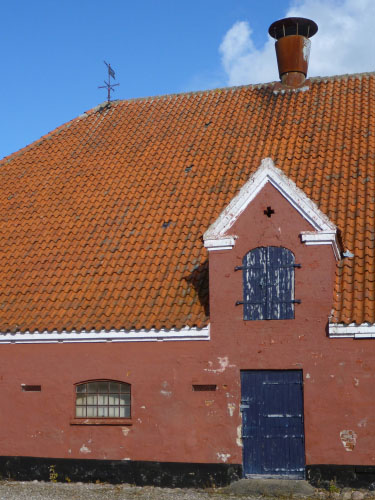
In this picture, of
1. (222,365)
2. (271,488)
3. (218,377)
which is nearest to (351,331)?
(222,365)

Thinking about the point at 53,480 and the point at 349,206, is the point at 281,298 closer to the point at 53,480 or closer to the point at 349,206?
the point at 349,206

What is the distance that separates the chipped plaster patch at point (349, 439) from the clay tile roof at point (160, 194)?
194 centimetres

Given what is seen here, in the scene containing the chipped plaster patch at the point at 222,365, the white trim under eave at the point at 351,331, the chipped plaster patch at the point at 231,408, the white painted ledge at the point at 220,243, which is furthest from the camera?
the white painted ledge at the point at 220,243

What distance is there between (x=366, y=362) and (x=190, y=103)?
410 inches

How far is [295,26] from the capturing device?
18.7m

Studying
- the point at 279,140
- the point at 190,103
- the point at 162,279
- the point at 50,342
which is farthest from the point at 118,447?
the point at 190,103

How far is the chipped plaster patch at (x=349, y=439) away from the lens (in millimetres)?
10875

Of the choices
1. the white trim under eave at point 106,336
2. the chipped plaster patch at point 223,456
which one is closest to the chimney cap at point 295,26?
the white trim under eave at point 106,336

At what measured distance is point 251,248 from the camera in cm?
1185

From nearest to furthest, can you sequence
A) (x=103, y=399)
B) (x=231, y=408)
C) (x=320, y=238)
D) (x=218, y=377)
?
(x=320, y=238)
(x=231, y=408)
(x=218, y=377)
(x=103, y=399)

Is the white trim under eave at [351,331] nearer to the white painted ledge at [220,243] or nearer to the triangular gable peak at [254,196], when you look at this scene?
the triangular gable peak at [254,196]

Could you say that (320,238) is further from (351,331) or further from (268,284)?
(351,331)

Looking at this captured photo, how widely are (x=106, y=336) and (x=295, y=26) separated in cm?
1161

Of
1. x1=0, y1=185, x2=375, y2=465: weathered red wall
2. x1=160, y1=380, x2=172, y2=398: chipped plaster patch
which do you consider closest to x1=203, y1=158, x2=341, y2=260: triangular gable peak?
x1=0, y1=185, x2=375, y2=465: weathered red wall
